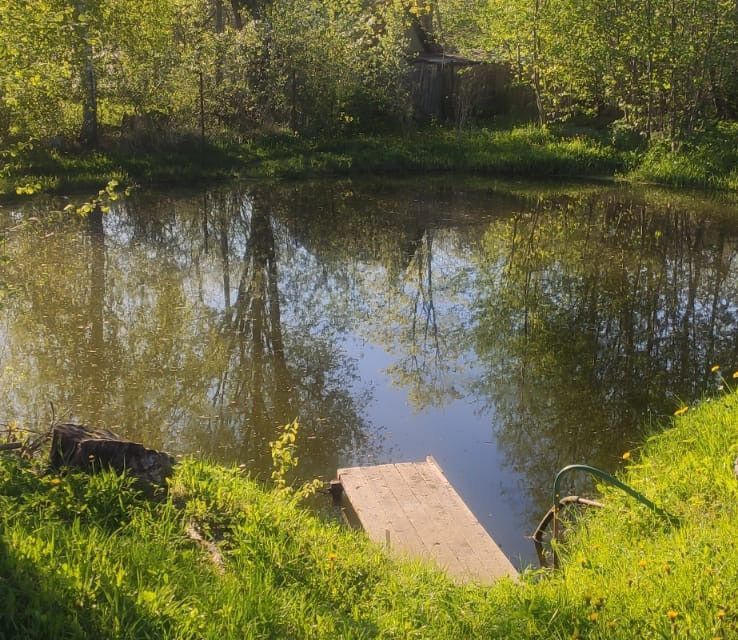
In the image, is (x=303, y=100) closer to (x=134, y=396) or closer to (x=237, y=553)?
(x=134, y=396)

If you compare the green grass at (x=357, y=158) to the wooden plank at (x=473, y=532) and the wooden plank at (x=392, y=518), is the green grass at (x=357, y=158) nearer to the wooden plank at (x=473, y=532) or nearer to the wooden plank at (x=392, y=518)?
the wooden plank at (x=392, y=518)

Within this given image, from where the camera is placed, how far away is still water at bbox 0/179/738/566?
6.71m

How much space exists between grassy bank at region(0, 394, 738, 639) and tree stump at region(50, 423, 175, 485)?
5.4 inches

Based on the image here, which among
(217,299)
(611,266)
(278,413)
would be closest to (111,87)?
(217,299)

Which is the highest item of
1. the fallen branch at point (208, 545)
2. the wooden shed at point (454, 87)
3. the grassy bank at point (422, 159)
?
the wooden shed at point (454, 87)

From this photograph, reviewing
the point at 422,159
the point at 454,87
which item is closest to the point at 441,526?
the point at 422,159

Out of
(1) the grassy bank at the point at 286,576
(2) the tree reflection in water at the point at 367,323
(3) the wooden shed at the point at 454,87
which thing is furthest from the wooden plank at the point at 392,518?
(3) the wooden shed at the point at 454,87

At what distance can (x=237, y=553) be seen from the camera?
396 centimetres

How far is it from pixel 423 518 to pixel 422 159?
1524cm

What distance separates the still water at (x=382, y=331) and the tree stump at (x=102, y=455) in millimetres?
1683

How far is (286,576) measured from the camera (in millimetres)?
3898

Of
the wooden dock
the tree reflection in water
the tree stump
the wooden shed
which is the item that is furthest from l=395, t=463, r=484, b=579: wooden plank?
the wooden shed

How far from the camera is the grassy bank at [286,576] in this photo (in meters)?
3.17

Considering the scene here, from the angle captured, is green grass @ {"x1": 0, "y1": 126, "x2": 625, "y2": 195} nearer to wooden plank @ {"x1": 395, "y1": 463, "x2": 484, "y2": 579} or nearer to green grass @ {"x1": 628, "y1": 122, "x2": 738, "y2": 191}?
green grass @ {"x1": 628, "y1": 122, "x2": 738, "y2": 191}
